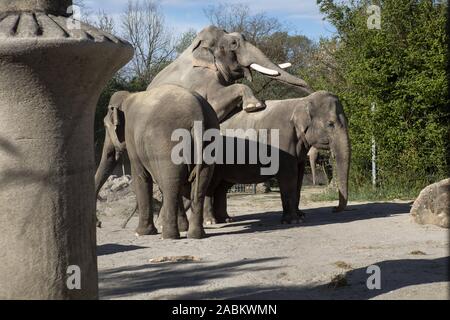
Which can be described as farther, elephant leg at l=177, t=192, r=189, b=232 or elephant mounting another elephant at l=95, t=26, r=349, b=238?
elephant leg at l=177, t=192, r=189, b=232

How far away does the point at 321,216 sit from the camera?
41.7ft

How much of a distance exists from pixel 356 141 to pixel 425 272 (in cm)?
1143

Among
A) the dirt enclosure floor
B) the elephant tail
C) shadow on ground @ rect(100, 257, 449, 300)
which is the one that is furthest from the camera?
the elephant tail

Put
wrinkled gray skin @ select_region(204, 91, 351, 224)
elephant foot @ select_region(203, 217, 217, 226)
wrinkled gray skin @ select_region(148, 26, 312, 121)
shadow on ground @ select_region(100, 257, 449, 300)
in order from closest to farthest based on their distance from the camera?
shadow on ground @ select_region(100, 257, 449, 300), wrinkled gray skin @ select_region(204, 91, 351, 224), wrinkled gray skin @ select_region(148, 26, 312, 121), elephant foot @ select_region(203, 217, 217, 226)

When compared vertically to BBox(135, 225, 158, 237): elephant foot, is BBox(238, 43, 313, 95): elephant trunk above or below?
above

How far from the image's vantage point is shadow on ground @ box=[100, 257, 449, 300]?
577 cm

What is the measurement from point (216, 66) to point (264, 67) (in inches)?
34.5

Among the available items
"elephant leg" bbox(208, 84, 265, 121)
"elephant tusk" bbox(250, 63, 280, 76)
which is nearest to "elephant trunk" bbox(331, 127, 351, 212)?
"elephant leg" bbox(208, 84, 265, 121)

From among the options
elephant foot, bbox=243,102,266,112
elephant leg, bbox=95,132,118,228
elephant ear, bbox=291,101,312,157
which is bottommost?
elephant leg, bbox=95,132,118,228

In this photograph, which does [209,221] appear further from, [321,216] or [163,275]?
[163,275]

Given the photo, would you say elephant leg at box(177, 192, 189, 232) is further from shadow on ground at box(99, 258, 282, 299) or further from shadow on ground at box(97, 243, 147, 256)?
shadow on ground at box(99, 258, 282, 299)

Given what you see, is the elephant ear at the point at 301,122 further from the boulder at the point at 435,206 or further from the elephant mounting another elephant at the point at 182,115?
the boulder at the point at 435,206

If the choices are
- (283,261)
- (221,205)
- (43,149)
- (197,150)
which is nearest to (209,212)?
(221,205)
